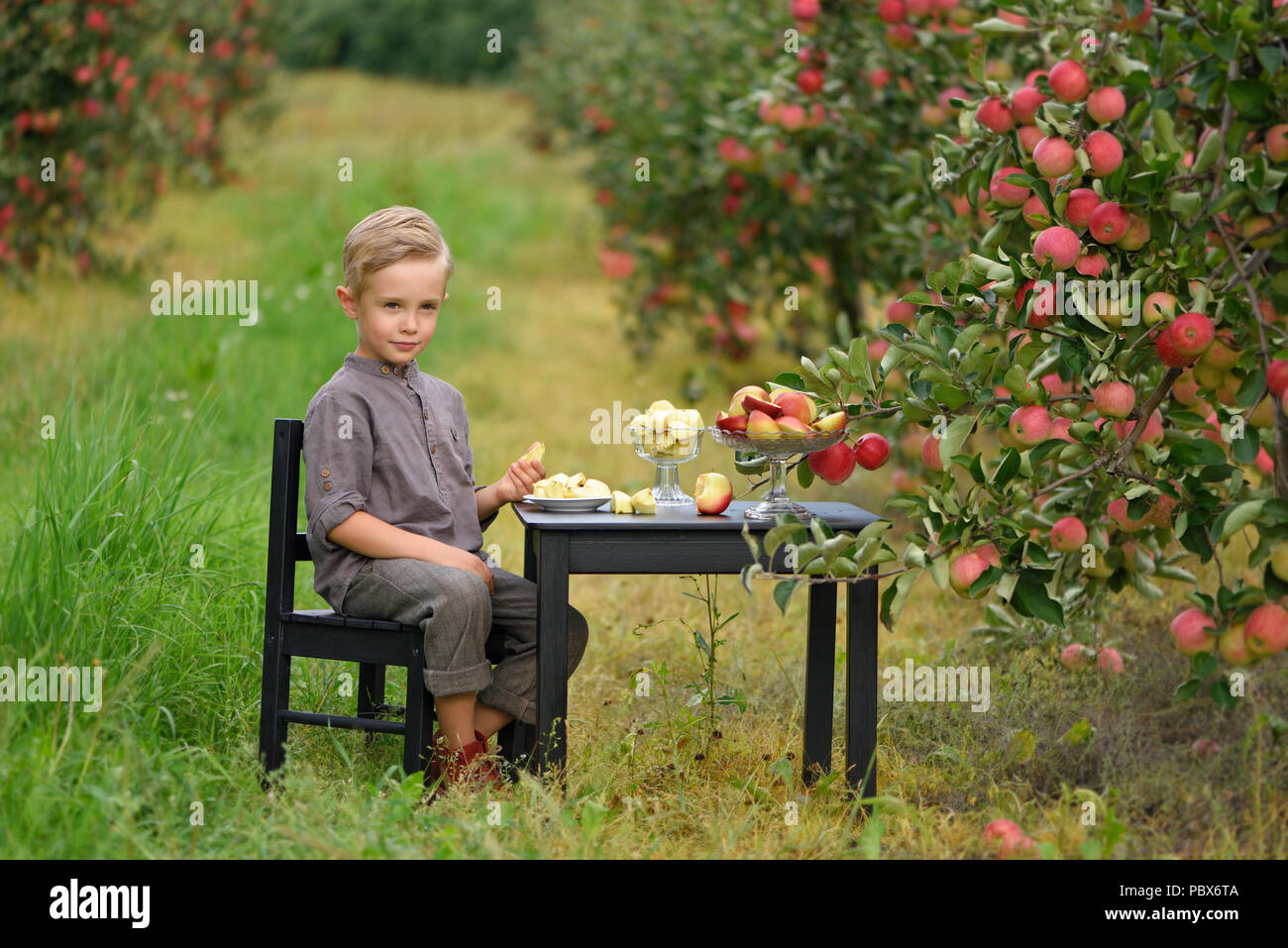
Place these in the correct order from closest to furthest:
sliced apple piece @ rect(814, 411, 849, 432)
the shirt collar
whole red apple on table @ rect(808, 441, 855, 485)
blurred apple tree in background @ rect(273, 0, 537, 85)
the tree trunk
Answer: sliced apple piece @ rect(814, 411, 849, 432) → whole red apple on table @ rect(808, 441, 855, 485) → the shirt collar → the tree trunk → blurred apple tree in background @ rect(273, 0, 537, 85)

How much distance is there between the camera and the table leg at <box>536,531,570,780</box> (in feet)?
8.53

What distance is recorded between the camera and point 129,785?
246 cm

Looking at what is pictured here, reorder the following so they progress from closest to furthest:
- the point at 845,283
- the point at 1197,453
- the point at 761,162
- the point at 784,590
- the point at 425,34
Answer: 1. the point at 784,590
2. the point at 1197,453
3. the point at 761,162
4. the point at 845,283
5. the point at 425,34

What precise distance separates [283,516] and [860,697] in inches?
46.4

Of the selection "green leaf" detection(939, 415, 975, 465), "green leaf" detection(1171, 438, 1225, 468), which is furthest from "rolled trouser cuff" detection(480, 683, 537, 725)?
"green leaf" detection(1171, 438, 1225, 468)

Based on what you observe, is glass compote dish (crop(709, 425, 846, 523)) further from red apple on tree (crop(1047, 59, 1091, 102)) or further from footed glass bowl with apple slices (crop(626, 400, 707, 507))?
red apple on tree (crop(1047, 59, 1091, 102))

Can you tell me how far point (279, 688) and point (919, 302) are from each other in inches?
56.6

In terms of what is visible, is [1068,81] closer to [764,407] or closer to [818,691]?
[764,407]

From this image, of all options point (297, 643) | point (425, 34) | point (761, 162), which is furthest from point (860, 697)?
point (425, 34)

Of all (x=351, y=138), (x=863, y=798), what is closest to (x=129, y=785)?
(x=863, y=798)

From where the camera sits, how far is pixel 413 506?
2793mm

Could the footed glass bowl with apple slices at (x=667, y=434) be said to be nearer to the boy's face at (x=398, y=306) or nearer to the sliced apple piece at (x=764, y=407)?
the sliced apple piece at (x=764, y=407)

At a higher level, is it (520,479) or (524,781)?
(520,479)

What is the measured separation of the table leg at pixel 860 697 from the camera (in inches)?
107
